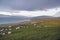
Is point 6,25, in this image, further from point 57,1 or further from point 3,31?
point 57,1

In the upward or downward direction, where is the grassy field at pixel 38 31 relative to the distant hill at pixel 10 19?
downward

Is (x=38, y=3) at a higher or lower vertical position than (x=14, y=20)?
higher

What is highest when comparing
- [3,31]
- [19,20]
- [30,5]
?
[30,5]

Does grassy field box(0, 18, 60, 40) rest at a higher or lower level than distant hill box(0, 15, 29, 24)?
lower

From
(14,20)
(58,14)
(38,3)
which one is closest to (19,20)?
(14,20)

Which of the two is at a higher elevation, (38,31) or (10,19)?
(10,19)

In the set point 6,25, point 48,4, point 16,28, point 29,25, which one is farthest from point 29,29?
point 48,4

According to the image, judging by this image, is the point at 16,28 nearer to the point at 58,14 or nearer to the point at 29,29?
the point at 29,29
